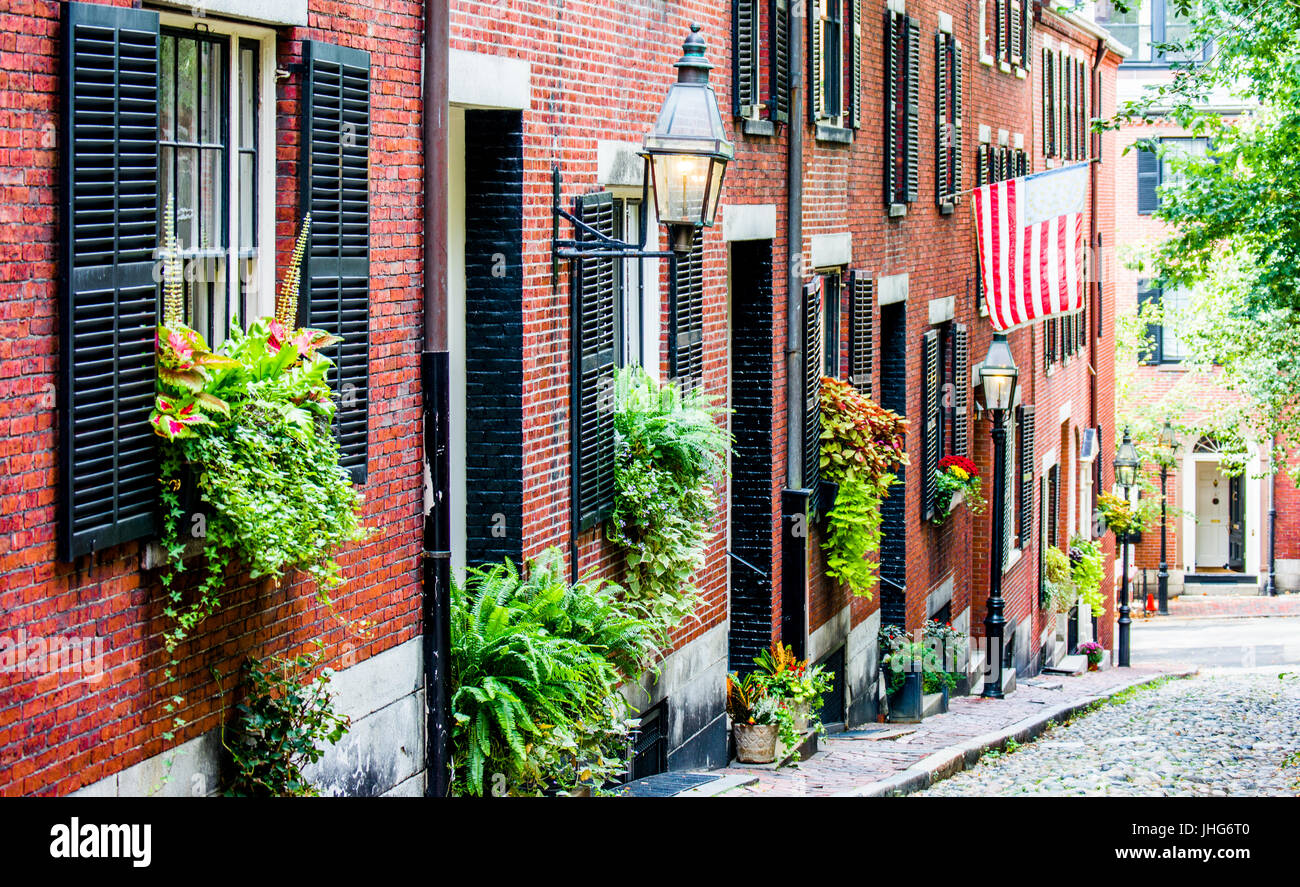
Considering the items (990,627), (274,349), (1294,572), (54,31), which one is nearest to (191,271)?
(274,349)

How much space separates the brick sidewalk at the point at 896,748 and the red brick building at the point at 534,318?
673 millimetres

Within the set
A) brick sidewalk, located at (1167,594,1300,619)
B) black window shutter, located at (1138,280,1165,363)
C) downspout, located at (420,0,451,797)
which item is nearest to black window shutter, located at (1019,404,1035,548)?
brick sidewalk, located at (1167,594,1300,619)

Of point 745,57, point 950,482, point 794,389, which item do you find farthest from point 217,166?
point 950,482

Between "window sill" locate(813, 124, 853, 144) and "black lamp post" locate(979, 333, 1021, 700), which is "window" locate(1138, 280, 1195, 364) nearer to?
"black lamp post" locate(979, 333, 1021, 700)

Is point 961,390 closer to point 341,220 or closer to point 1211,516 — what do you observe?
point 341,220

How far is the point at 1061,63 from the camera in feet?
98.4

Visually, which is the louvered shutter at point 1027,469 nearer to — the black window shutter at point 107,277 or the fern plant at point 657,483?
the fern plant at point 657,483

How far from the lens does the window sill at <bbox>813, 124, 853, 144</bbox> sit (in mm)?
14383

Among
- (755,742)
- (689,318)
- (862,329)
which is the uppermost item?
(862,329)

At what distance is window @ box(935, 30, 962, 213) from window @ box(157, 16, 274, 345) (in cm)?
1418

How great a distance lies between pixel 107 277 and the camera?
16.8 feet

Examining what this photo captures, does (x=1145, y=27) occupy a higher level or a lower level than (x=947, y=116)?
higher

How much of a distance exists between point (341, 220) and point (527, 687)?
7.57 feet

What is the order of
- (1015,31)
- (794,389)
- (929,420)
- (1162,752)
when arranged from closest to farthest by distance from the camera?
(794,389)
(1162,752)
(929,420)
(1015,31)
